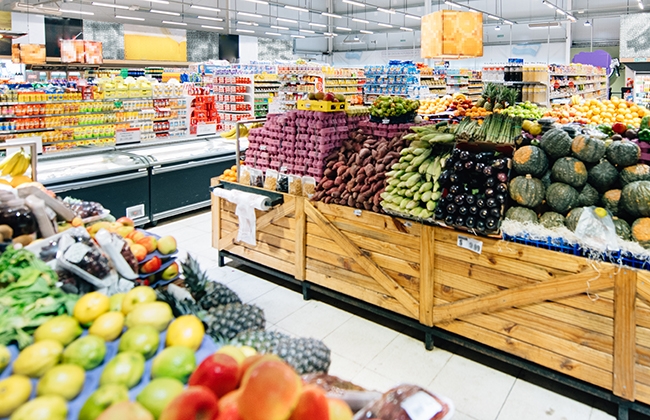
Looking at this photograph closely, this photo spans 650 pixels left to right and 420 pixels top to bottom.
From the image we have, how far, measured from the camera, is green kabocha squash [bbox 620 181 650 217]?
2.67 metres

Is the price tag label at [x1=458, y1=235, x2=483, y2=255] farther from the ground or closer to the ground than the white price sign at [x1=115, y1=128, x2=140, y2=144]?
Answer: closer to the ground

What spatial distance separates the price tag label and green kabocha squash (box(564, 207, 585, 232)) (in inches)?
20.8

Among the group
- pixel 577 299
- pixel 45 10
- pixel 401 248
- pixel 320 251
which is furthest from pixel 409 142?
pixel 45 10

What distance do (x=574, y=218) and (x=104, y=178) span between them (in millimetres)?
5092

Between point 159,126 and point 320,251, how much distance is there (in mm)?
6290

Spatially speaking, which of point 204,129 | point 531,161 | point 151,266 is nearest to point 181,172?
point 204,129

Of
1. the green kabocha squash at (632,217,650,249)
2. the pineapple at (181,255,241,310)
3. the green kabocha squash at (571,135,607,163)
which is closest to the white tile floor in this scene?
the green kabocha squash at (632,217,650,249)

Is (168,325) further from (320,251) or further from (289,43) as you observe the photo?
(289,43)

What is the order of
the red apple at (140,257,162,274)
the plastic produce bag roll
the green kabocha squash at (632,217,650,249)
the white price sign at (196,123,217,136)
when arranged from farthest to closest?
1. the white price sign at (196,123,217,136)
2. the plastic produce bag roll
3. the green kabocha squash at (632,217,650,249)
4. the red apple at (140,257,162,274)

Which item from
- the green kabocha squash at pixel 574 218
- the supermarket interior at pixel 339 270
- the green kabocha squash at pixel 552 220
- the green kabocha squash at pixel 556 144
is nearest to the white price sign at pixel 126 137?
the supermarket interior at pixel 339 270

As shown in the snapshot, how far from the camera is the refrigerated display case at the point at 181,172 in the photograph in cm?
642

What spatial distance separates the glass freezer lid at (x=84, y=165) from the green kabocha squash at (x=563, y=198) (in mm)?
4939

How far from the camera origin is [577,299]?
277 cm

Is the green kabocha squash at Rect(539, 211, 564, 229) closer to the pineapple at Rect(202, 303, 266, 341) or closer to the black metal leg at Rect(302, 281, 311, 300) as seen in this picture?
the pineapple at Rect(202, 303, 266, 341)
